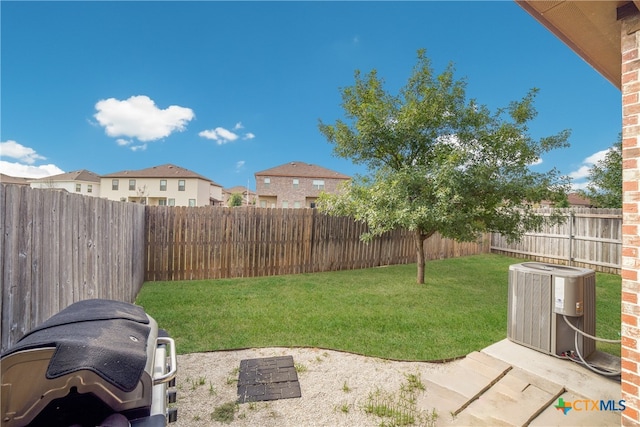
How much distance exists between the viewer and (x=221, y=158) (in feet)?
118

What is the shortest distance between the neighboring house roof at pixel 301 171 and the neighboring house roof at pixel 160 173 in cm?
833

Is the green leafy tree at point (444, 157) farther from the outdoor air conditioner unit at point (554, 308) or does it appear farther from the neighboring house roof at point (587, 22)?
the neighboring house roof at point (587, 22)

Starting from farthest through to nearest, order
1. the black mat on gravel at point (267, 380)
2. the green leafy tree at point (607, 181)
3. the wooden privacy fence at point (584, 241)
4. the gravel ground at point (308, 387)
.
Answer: the green leafy tree at point (607, 181) < the wooden privacy fence at point (584, 241) < the black mat on gravel at point (267, 380) < the gravel ground at point (308, 387)

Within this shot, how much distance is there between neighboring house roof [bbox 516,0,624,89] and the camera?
180 centimetres

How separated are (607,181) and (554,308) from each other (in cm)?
1135

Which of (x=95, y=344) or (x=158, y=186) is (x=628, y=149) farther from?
(x=158, y=186)

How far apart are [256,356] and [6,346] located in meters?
2.10

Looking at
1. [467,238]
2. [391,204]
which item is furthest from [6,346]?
[467,238]

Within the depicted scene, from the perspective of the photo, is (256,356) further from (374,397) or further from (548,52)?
(548,52)

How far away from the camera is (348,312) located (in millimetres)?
4848

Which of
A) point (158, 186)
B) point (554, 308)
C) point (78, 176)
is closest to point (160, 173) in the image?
point (158, 186)

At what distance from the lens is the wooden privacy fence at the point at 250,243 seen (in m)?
7.19

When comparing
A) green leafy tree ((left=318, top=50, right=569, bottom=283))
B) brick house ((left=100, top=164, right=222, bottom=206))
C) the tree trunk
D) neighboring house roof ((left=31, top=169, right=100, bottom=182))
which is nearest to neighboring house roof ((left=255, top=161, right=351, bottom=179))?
brick house ((left=100, top=164, right=222, bottom=206))
